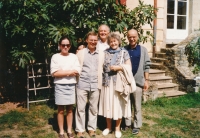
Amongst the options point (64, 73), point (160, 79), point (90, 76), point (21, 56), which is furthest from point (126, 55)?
point (160, 79)

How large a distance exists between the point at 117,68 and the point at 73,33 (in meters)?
1.58

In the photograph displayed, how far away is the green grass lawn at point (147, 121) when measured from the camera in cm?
483

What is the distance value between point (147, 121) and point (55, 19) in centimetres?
312

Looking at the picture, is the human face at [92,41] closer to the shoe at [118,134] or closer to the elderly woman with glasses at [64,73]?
the elderly woman with glasses at [64,73]

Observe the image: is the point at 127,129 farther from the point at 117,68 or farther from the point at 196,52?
the point at 196,52

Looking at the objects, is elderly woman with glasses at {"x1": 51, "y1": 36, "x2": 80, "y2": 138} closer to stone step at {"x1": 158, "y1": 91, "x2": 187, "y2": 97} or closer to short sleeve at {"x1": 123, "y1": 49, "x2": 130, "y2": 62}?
short sleeve at {"x1": 123, "y1": 49, "x2": 130, "y2": 62}

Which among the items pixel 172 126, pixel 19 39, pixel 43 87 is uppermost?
pixel 19 39

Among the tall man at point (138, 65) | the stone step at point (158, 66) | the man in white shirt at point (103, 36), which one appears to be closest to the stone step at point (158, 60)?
the stone step at point (158, 66)

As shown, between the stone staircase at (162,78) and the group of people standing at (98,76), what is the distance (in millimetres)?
3089

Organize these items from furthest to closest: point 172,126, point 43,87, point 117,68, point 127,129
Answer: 1. point 43,87
2. point 172,126
3. point 127,129
4. point 117,68

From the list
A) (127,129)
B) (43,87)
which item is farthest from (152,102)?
(43,87)

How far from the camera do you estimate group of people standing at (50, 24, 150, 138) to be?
431 centimetres

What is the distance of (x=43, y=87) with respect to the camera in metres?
6.53

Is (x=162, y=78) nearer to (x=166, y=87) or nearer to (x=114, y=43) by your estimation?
(x=166, y=87)
